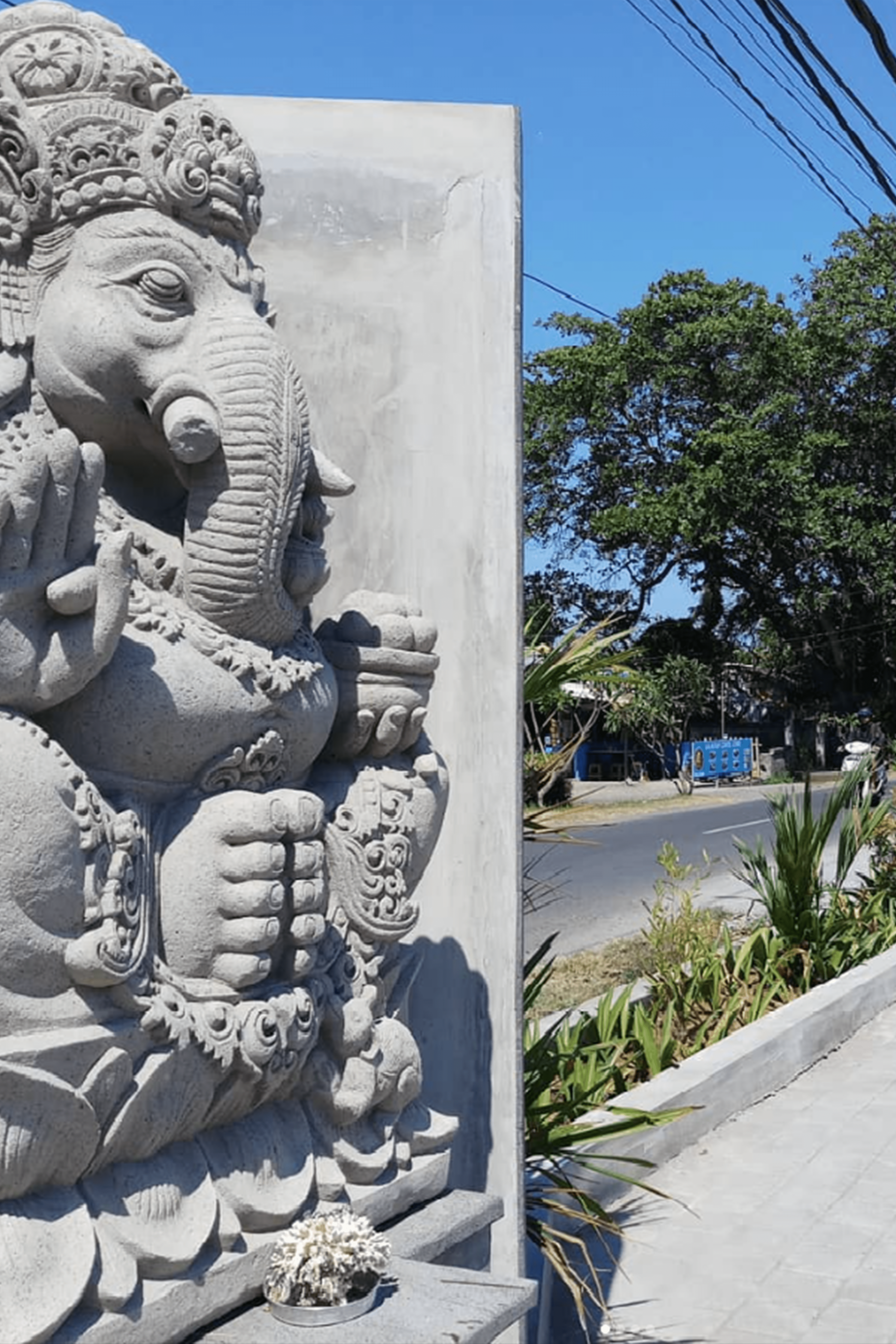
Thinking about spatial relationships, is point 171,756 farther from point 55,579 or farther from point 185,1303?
point 185,1303

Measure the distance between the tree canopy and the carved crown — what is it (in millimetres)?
21899

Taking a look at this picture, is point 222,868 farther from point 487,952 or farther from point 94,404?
point 487,952

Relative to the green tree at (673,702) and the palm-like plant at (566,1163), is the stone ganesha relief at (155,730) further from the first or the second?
the green tree at (673,702)

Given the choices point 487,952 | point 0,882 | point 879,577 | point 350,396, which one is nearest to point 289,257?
point 350,396

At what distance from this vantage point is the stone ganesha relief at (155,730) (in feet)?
6.51

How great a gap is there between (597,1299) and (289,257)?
2636 mm

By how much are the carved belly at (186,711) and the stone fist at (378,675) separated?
18 cm

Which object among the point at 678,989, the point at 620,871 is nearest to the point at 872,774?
the point at 620,871

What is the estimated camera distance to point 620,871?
39.4 feet

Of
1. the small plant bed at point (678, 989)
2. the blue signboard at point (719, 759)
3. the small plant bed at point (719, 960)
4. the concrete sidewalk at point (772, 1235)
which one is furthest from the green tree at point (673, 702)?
the concrete sidewalk at point (772, 1235)

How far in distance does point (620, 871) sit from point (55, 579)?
10.4m

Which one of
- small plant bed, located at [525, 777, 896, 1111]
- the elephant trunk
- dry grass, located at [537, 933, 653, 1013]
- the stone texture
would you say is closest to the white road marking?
A: small plant bed, located at [525, 777, 896, 1111]

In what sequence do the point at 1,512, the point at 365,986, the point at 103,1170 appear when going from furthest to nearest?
the point at 365,986, the point at 103,1170, the point at 1,512

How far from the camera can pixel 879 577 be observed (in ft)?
80.5
